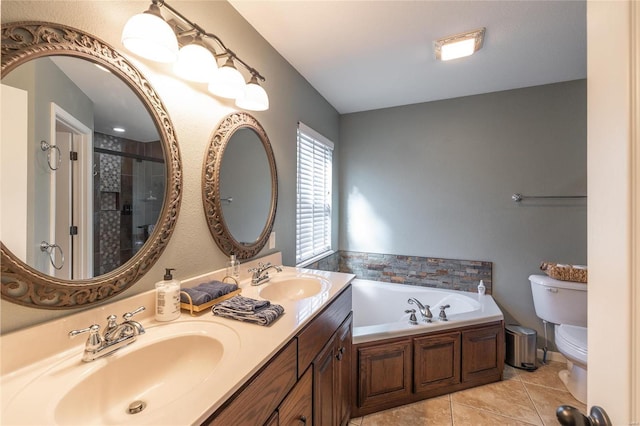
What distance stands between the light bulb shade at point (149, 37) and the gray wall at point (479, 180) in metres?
2.37

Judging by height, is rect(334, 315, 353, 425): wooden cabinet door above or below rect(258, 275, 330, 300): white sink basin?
below

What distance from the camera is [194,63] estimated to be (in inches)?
45.0

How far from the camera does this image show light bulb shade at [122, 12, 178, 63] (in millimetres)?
901

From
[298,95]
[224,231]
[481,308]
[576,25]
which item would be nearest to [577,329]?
[481,308]

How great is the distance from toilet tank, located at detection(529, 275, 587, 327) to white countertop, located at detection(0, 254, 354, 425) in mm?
2234

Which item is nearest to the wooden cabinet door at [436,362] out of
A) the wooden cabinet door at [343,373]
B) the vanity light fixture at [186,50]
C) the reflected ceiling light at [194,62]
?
the wooden cabinet door at [343,373]

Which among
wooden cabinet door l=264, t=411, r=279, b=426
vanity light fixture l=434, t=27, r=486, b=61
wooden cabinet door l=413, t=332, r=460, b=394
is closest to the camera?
wooden cabinet door l=264, t=411, r=279, b=426

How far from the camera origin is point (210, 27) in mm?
1338

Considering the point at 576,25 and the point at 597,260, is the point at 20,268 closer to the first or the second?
the point at 597,260

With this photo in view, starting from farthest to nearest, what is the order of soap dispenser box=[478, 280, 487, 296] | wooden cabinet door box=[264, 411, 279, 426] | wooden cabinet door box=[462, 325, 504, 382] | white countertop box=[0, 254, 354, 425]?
soap dispenser box=[478, 280, 487, 296] < wooden cabinet door box=[462, 325, 504, 382] < wooden cabinet door box=[264, 411, 279, 426] < white countertop box=[0, 254, 354, 425]

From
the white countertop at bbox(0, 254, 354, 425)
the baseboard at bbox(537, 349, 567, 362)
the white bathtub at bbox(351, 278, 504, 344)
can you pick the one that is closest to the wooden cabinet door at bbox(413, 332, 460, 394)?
the white bathtub at bbox(351, 278, 504, 344)

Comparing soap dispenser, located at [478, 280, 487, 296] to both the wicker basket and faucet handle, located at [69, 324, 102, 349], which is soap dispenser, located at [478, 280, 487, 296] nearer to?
the wicker basket

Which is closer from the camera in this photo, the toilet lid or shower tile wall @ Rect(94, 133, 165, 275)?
shower tile wall @ Rect(94, 133, 165, 275)

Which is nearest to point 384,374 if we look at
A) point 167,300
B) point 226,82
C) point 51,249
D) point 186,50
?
point 167,300
